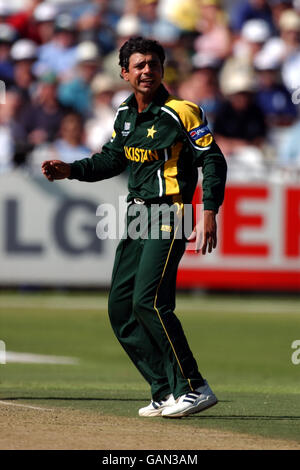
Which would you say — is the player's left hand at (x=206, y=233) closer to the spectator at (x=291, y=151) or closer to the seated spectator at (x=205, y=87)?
the spectator at (x=291, y=151)

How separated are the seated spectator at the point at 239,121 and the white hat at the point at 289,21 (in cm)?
187

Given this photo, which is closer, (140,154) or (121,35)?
(140,154)

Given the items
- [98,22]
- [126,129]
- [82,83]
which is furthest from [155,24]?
[126,129]

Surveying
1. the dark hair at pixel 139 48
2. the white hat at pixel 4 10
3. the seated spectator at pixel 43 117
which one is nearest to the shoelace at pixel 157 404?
the dark hair at pixel 139 48

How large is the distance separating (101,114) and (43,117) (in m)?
0.83

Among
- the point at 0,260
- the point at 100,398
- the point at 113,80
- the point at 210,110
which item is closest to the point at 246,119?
the point at 210,110

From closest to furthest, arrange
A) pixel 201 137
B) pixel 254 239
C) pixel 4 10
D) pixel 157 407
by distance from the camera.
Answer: pixel 201 137 → pixel 157 407 → pixel 254 239 → pixel 4 10

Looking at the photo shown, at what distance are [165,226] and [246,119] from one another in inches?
404

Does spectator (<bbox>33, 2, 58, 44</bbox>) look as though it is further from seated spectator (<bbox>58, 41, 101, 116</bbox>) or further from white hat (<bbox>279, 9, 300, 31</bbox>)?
white hat (<bbox>279, 9, 300, 31</bbox>)

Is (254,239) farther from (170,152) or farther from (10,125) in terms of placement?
(170,152)

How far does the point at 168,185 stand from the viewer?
6910 mm

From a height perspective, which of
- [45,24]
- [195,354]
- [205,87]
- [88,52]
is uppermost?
[45,24]

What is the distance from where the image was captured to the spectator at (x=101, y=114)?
659 inches

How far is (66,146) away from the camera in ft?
54.4
